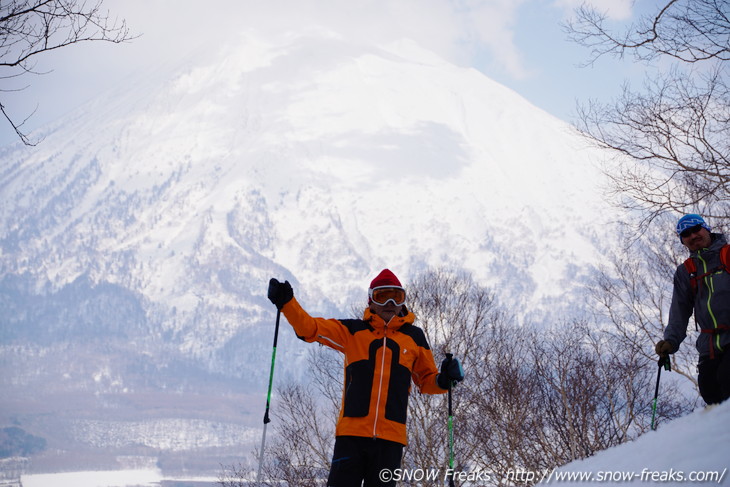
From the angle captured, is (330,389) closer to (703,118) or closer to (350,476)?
(703,118)

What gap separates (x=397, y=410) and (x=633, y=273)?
21.7 m

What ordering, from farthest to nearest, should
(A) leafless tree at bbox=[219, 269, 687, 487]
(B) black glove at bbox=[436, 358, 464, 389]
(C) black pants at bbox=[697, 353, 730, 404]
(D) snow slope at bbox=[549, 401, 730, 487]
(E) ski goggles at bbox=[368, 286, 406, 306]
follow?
(A) leafless tree at bbox=[219, 269, 687, 487] → (E) ski goggles at bbox=[368, 286, 406, 306] → (B) black glove at bbox=[436, 358, 464, 389] → (C) black pants at bbox=[697, 353, 730, 404] → (D) snow slope at bbox=[549, 401, 730, 487]

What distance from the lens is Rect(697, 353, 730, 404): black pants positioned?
4996mm

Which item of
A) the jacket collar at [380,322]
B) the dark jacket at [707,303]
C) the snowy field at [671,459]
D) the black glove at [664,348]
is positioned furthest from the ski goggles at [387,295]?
the snowy field at [671,459]

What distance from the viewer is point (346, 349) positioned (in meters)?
5.40

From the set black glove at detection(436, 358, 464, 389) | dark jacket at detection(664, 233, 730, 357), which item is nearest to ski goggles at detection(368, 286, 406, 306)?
black glove at detection(436, 358, 464, 389)

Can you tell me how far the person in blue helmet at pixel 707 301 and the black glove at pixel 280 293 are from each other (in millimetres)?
2654

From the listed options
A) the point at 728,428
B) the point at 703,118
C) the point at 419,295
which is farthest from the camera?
the point at 419,295

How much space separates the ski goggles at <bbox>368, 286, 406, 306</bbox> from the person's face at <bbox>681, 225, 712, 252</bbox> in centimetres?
200

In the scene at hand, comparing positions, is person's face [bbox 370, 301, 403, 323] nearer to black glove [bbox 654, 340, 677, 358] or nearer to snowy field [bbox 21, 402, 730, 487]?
black glove [bbox 654, 340, 677, 358]

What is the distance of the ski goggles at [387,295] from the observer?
553 cm

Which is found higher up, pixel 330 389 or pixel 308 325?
pixel 330 389

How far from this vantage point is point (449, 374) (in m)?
5.46

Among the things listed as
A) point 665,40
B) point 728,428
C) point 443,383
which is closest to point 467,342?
point 665,40
